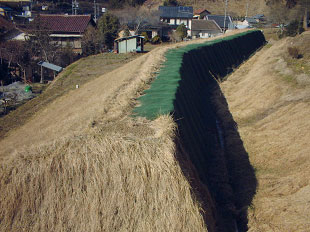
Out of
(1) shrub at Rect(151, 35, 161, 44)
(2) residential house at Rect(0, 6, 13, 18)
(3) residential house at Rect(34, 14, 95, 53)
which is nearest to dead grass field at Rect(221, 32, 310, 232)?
(3) residential house at Rect(34, 14, 95, 53)

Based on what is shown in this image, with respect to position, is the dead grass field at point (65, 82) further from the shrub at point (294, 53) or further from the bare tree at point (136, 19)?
the bare tree at point (136, 19)

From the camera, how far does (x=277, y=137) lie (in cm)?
1198

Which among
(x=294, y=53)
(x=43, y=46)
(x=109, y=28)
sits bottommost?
(x=294, y=53)

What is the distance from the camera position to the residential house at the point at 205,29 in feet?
195

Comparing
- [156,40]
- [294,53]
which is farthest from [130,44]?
[294,53]

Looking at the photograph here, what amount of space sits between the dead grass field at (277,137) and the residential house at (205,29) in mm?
40174

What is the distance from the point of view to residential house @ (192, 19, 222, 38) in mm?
59500

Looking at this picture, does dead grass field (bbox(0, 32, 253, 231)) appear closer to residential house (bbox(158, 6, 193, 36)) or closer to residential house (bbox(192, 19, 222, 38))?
residential house (bbox(192, 19, 222, 38))

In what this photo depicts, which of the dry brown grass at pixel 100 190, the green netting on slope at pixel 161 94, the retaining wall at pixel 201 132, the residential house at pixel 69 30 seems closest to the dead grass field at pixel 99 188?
the dry brown grass at pixel 100 190

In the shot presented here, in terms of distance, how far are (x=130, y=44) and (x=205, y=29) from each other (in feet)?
89.7

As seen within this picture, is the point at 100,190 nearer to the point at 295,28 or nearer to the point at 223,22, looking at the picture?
the point at 295,28

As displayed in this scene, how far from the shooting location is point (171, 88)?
10.8 metres

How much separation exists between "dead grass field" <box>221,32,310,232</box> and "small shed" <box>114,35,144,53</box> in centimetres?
1799

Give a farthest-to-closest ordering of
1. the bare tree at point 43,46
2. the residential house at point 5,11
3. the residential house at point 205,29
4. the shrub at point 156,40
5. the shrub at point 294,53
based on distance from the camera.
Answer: the residential house at point 5,11
the residential house at point 205,29
the shrub at point 156,40
the bare tree at point 43,46
the shrub at point 294,53
